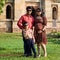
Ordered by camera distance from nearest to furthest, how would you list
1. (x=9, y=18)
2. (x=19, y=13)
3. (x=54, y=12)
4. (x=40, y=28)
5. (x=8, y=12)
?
1. (x=40, y=28)
2. (x=19, y=13)
3. (x=9, y=18)
4. (x=8, y=12)
5. (x=54, y=12)

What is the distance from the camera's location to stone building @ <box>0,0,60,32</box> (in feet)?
134

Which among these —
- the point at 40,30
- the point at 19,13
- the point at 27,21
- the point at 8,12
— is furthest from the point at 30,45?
the point at 8,12

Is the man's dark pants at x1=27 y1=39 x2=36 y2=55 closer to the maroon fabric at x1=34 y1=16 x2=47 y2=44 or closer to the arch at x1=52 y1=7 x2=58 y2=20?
the maroon fabric at x1=34 y1=16 x2=47 y2=44

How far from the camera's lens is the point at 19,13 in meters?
41.8

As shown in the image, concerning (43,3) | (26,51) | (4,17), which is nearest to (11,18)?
(4,17)

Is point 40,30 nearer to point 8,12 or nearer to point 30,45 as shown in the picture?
point 30,45

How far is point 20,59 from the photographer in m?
14.5

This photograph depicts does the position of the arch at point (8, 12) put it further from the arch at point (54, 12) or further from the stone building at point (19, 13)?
the arch at point (54, 12)

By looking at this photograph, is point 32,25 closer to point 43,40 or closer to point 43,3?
point 43,40

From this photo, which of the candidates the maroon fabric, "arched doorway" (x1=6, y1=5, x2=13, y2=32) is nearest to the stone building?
"arched doorway" (x1=6, y1=5, x2=13, y2=32)

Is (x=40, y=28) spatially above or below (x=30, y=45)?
above

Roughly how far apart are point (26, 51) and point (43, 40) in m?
0.90

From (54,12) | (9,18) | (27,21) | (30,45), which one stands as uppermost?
(27,21)

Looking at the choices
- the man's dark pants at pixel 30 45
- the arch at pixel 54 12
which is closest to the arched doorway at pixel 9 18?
the arch at pixel 54 12
